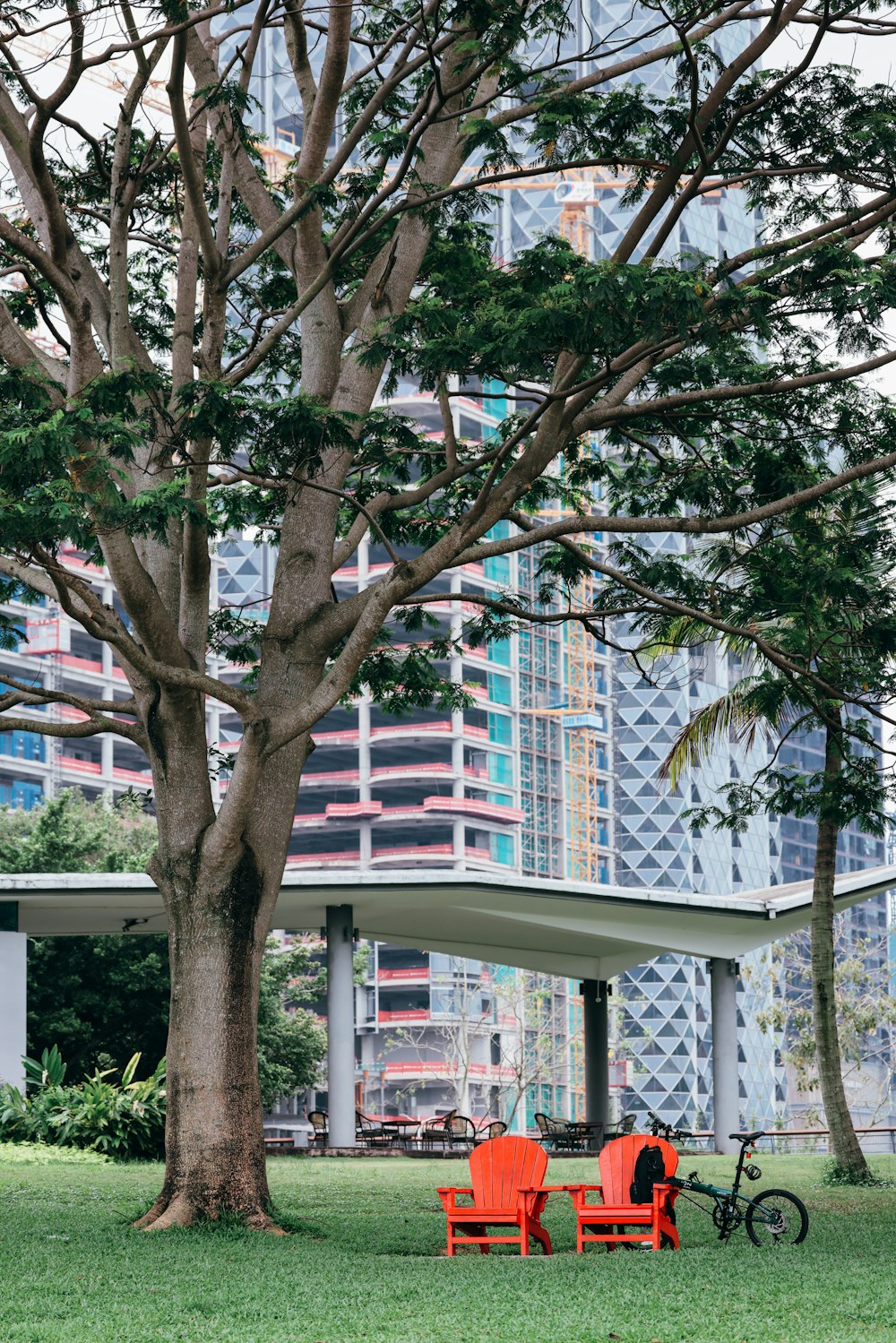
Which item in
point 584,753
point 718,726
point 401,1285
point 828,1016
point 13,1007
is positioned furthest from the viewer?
point 584,753

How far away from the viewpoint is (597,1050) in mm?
25969

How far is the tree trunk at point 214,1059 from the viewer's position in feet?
35.9

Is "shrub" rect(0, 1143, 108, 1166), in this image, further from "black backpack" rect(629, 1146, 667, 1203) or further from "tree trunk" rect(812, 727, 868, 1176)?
"black backpack" rect(629, 1146, 667, 1203)

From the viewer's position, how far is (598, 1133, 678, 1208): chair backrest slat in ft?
36.1

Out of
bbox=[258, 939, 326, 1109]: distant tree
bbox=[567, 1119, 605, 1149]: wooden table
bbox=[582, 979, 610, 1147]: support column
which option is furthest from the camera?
bbox=[258, 939, 326, 1109]: distant tree

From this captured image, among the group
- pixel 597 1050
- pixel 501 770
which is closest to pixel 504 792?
pixel 501 770

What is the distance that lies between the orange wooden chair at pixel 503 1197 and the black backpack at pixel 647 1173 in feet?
1.89

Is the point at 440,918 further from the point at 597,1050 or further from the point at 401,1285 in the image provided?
the point at 401,1285

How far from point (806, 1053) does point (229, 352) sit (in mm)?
35192

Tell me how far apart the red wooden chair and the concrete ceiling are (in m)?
9.92

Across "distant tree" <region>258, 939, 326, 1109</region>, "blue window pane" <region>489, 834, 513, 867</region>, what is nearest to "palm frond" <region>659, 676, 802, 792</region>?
"distant tree" <region>258, 939, 326, 1109</region>

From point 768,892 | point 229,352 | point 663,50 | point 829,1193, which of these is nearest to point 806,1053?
point 768,892

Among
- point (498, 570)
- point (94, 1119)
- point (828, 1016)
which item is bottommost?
point (94, 1119)

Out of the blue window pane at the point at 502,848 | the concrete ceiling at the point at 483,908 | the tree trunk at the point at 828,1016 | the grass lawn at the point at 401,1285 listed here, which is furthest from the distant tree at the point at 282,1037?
the blue window pane at the point at 502,848
